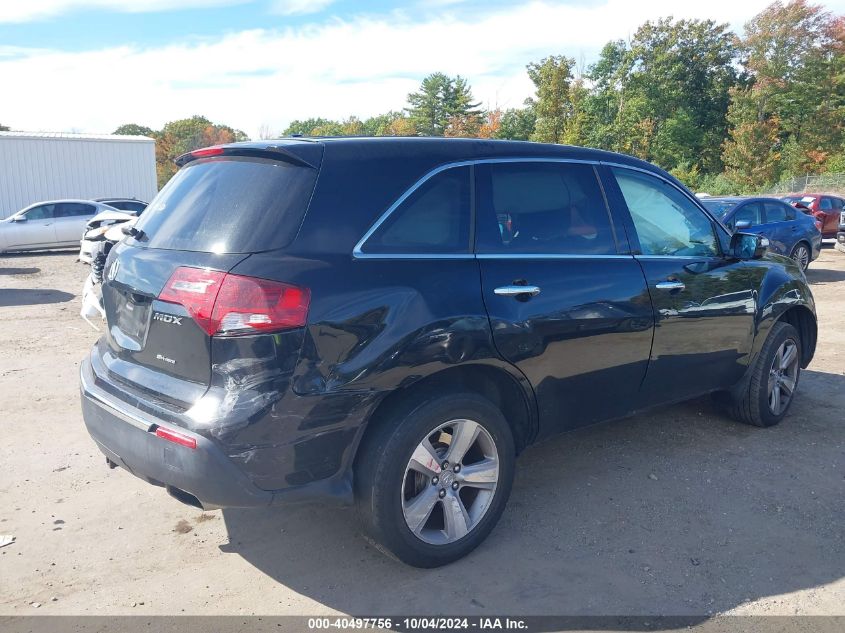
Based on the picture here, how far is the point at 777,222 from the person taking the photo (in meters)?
13.9

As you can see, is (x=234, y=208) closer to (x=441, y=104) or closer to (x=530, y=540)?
(x=530, y=540)

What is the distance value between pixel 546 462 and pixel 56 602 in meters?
2.84

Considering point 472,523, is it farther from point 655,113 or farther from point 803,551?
point 655,113

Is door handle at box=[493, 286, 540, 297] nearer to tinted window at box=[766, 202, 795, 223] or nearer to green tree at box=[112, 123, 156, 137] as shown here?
tinted window at box=[766, 202, 795, 223]

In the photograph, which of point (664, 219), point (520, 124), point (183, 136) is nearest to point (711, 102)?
point (520, 124)

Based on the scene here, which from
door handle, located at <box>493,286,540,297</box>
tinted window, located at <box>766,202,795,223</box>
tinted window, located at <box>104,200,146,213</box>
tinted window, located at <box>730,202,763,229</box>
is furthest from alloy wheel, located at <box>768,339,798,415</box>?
tinted window, located at <box>104,200,146,213</box>

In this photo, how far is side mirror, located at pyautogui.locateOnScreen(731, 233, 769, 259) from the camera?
4875mm

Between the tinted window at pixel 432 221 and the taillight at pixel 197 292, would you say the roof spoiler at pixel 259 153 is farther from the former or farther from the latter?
the taillight at pixel 197 292

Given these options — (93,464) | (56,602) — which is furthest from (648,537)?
(93,464)

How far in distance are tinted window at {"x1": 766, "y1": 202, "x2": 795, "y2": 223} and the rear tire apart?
→ 9.39m

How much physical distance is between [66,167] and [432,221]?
28.7m

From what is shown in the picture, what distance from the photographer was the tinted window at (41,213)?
19297 millimetres

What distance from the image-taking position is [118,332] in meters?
3.52

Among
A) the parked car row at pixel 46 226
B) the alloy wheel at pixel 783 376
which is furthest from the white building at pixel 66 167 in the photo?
the alloy wheel at pixel 783 376
